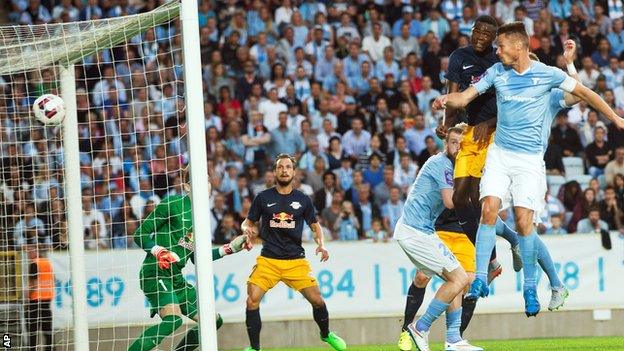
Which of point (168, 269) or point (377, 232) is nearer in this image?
point (168, 269)

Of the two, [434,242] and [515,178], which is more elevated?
[515,178]

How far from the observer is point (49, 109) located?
12.3 meters

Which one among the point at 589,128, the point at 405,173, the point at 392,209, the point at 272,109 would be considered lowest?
the point at 392,209

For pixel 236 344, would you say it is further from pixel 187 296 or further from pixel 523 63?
pixel 523 63

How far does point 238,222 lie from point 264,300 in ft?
7.67

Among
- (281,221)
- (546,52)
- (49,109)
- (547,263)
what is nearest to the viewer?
(547,263)

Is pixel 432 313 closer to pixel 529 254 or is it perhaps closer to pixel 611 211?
pixel 529 254

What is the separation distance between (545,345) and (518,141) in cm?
397

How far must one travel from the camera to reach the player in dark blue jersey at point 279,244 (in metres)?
13.5

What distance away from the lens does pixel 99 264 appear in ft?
52.5

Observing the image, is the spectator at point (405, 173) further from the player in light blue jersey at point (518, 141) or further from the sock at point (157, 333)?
the player in light blue jersey at point (518, 141)

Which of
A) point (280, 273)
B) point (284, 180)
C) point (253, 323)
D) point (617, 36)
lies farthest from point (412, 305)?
point (617, 36)

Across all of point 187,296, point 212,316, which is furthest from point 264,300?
point 212,316

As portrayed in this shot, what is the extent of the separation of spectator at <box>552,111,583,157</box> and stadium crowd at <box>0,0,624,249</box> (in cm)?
2
